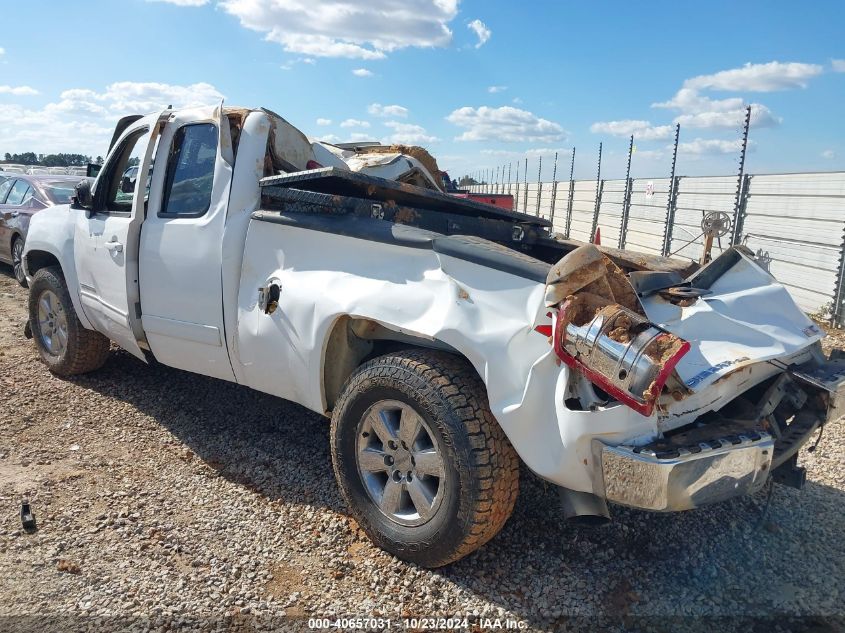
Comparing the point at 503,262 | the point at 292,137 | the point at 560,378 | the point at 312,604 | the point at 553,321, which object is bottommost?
the point at 312,604

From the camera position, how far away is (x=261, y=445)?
413cm

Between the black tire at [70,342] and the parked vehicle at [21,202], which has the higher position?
the parked vehicle at [21,202]

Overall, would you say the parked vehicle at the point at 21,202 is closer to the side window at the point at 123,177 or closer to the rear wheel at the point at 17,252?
the rear wheel at the point at 17,252

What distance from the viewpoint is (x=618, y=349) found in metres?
2.14

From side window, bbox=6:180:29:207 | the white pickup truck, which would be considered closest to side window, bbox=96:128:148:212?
the white pickup truck

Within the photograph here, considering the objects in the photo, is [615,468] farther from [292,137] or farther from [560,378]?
[292,137]

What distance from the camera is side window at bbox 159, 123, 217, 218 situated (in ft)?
12.5

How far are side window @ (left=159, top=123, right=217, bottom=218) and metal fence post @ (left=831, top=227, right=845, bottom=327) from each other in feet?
25.0

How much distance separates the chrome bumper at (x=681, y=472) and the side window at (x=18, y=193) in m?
10.3

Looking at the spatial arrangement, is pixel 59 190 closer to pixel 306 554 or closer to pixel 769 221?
pixel 306 554

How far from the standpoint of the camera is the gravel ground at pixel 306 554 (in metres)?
2.61

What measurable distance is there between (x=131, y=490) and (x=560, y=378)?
2535 millimetres

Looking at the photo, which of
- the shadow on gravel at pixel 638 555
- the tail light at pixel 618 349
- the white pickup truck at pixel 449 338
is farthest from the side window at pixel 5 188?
the tail light at pixel 618 349

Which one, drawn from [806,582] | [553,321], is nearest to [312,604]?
[553,321]
